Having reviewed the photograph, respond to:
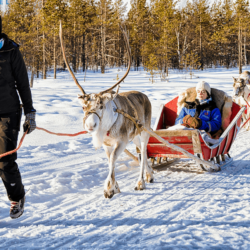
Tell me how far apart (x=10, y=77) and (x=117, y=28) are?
3622 cm

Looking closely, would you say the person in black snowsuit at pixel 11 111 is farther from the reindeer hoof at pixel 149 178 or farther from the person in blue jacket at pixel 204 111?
the person in blue jacket at pixel 204 111

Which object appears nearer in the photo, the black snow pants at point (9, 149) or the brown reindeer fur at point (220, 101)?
the black snow pants at point (9, 149)

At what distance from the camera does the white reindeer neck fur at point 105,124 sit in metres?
3.56

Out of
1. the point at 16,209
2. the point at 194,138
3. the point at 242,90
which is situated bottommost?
the point at 16,209

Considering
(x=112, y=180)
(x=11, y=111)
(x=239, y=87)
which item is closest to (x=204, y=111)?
(x=112, y=180)

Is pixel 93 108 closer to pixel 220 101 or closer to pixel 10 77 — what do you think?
pixel 10 77

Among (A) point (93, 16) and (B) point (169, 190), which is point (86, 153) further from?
(A) point (93, 16)

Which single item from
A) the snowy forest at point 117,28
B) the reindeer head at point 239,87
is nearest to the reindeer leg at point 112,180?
the reindeer head at point 239,87

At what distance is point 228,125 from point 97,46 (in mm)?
36105

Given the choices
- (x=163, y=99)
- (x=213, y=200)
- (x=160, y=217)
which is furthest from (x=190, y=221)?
(x=163, y=99)

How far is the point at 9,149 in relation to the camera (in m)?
2.93

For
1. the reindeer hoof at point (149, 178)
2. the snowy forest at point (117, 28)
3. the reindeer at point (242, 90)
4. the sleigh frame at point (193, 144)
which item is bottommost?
the reindeer hoof at point (149, 178)

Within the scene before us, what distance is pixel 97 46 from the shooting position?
39.8 meters

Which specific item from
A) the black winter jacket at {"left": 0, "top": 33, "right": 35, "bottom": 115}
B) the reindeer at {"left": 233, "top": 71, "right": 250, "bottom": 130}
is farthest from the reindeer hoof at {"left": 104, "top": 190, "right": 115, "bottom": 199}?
the reindeer at {"left": 233, "top": 71, "right": 250, "bottom": 130}
